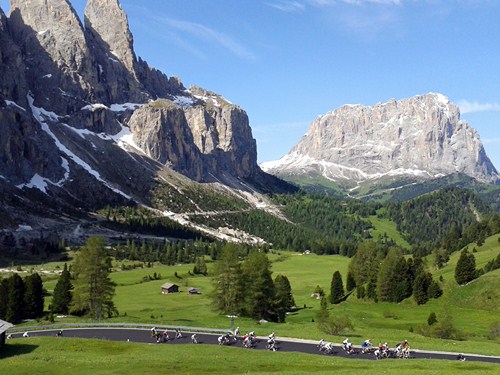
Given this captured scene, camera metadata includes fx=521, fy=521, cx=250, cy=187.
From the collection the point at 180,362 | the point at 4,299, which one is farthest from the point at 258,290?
the point at 4,299

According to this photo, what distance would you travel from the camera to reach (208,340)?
219ft

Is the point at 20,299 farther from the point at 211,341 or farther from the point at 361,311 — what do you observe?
the point at 361,311

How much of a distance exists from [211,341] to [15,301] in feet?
161

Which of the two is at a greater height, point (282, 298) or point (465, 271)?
point (465, 271)

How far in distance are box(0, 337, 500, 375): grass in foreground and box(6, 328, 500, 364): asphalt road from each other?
390 centimetres

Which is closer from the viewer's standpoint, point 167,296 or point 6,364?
point 6,364

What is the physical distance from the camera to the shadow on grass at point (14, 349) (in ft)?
190

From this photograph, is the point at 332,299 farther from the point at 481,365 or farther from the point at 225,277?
the point at 481,365

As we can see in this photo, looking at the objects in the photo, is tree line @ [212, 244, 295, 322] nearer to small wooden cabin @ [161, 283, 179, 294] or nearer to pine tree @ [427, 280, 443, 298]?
pine tree @ [427, 280, 443, 298]

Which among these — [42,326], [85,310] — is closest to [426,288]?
[85,310]

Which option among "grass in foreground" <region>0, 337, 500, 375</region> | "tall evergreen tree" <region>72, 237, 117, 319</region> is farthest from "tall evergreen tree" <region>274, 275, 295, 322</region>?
"grass in foreground" <region>0, 337, 500, 375</region>

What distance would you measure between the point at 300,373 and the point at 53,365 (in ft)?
79.7

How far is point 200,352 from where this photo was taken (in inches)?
2239

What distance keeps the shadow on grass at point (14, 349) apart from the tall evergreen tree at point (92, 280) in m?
28.2
